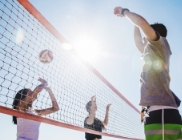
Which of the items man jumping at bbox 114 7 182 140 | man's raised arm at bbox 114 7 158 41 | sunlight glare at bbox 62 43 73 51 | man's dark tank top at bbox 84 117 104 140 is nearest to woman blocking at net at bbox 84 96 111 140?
man's dark tank top at bbox 84 117 104 140

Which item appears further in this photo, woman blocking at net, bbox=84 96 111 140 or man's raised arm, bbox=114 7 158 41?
woman blocking at net, bbox=84 96 111 140

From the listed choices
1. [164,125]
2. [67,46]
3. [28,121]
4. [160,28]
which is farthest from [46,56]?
[164,125]

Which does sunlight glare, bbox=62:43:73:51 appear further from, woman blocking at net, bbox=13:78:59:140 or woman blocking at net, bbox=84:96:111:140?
woman blocking at net, bbox=84:96:111:140

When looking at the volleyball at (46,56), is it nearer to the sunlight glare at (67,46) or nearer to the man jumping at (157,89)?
the sunlight glare at (67,46)

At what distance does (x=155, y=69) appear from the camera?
237 centimetres

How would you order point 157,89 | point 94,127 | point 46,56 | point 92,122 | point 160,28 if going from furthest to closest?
point 94,127 → point 92,122 → point 46,56 → point 160,28 → point 157,89

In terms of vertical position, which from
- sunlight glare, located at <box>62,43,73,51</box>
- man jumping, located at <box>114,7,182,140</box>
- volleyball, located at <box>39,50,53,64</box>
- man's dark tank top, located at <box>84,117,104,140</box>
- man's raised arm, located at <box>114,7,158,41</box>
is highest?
sunlight glare, located at <box>62,43,73,51</box>

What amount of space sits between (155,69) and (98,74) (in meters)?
3.80

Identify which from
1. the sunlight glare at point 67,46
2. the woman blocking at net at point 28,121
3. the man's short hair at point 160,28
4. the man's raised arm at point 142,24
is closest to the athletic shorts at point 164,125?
the man's raised arm at point 142,24

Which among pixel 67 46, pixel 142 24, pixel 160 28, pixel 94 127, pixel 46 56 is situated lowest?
pixel 94 127

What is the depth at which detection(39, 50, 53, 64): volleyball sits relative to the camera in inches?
190

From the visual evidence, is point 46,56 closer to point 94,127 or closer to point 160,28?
point 94,127

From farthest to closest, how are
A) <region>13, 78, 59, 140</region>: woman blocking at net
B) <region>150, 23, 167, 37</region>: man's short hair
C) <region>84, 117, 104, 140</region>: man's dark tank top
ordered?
<region>84, 117, 104, 140</region>: man's dark tank top < <region>13, 78, 59, 140</region>: woman blocking at net < <region>150, 23, 167, 37</region>: man's short hair

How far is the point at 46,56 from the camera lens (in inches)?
191
